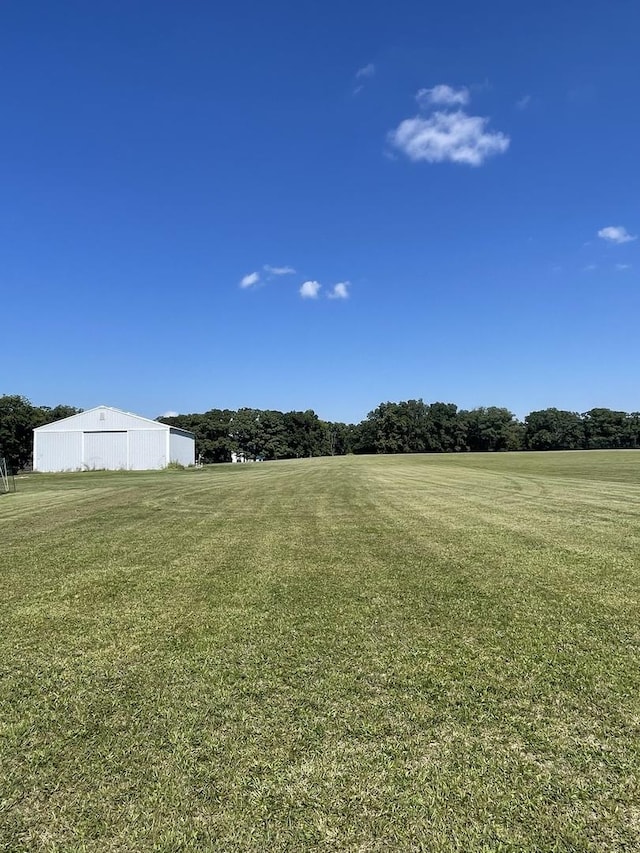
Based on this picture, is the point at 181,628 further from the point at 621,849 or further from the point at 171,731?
the point at 621,849

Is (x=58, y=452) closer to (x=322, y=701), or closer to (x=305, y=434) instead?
(x=322, y=701)

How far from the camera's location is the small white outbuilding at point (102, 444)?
41719mm

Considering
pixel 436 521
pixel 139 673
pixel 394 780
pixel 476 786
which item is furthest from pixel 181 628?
pixel 436 521

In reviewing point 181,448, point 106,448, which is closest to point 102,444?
point 106,448

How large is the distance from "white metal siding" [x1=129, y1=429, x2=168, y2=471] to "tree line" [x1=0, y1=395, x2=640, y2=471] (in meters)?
45.7

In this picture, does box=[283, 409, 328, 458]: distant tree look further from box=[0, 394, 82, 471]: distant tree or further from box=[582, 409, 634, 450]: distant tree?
box=[582, 409, 634, 450]: distant tree

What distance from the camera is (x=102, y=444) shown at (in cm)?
4178

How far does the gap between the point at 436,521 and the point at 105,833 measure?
828 centimetres

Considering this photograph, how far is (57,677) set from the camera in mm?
3586

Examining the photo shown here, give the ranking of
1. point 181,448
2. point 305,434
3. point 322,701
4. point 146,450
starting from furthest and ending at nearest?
point 305,434 < point 181,448 < point 146,450 < point 322,701

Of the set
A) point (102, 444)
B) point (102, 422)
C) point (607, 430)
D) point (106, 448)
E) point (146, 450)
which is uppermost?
point (102, 422)

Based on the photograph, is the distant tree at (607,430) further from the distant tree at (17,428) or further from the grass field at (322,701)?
the grass field at (322,701)

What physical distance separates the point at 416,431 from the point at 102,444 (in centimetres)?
7088

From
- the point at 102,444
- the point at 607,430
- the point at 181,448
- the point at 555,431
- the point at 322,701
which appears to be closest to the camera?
the point at 322,701
